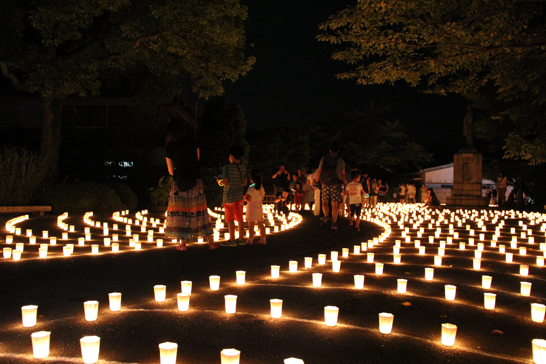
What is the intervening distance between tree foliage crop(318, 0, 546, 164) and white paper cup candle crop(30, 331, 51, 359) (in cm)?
854

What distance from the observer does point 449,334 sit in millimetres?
3248

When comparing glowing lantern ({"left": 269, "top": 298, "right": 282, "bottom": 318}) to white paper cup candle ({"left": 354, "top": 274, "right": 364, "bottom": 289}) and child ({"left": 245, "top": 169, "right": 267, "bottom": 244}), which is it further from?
child ({"left": 245, "top": 169, "right": 267, "bottom": 244})

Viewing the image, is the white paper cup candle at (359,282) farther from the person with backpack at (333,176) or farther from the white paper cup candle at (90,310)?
the person with backpack at (333,176)

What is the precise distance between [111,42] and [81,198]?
5.30 metres

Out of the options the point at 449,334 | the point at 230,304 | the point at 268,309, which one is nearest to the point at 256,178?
the point at 268,309

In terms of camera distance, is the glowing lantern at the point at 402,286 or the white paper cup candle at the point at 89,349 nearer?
the white paper cup candle at the point at 89,349

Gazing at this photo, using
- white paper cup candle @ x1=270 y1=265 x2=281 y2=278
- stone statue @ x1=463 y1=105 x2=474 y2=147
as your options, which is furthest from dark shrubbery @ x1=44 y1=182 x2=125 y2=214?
stone statue @ x1=463 y1=105 x2=474 y2=147

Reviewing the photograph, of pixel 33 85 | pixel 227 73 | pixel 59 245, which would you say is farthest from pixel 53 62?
pixel 59 245

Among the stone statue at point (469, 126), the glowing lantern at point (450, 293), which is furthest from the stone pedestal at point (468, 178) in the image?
the glowing lantern at point (450, 293)

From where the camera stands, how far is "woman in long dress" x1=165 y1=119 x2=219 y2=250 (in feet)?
23.3

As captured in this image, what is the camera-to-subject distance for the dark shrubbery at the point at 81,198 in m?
14.8

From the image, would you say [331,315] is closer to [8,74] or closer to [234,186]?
[234,186]

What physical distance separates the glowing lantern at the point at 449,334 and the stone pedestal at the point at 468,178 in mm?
24435

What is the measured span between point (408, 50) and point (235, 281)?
7586mm
